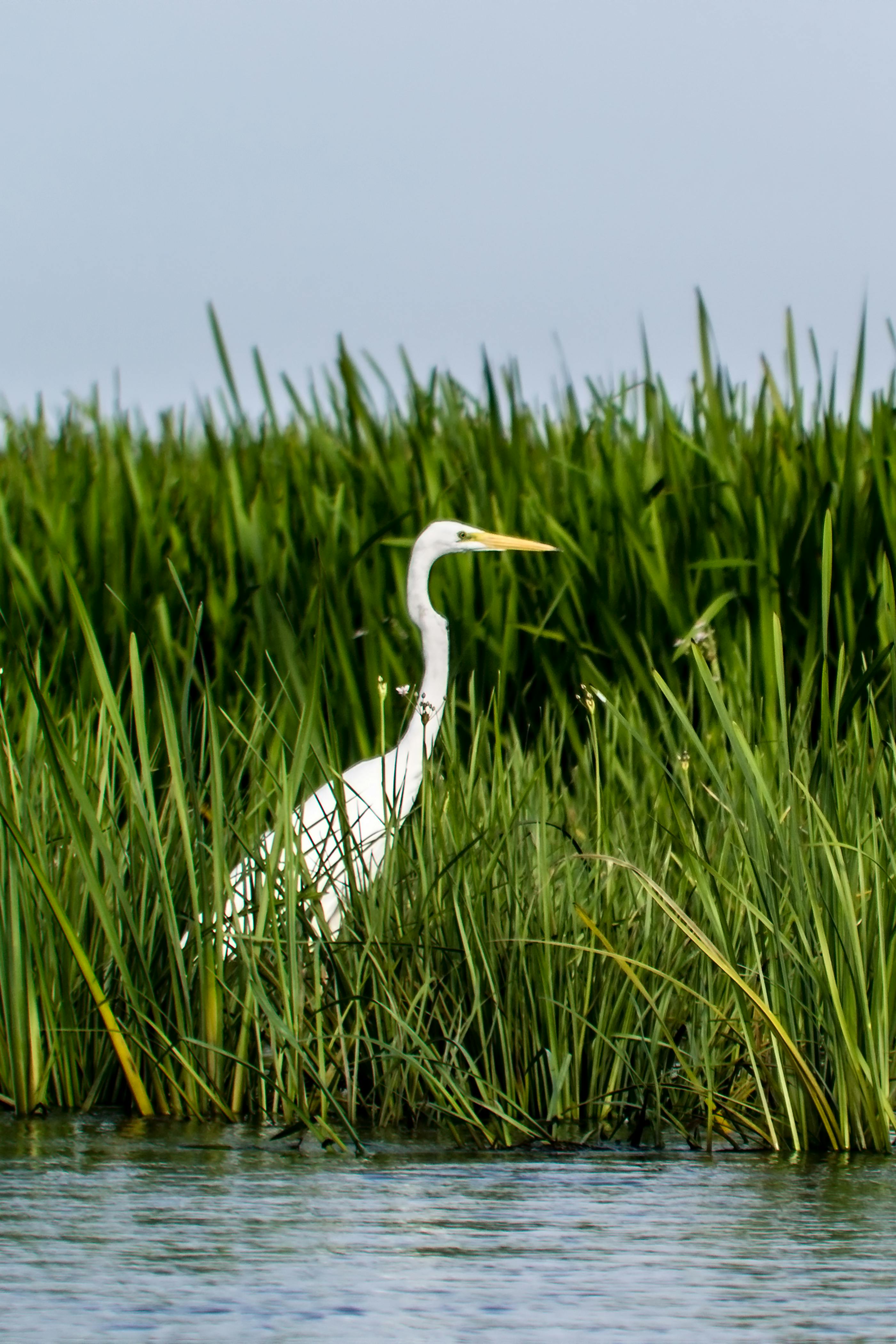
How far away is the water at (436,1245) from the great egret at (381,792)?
2.03 ft

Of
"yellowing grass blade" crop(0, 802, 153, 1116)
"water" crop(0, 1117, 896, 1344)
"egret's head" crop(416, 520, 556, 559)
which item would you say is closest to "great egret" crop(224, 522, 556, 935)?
"egret's head" crop(416, 520, 556, 559)

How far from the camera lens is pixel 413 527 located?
6680 millimetres

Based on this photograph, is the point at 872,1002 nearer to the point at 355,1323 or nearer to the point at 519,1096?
the point at 519,1096

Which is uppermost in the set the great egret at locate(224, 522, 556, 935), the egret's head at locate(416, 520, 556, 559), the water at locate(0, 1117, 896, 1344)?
the egret's head at locate(416, 520, 556, 559)

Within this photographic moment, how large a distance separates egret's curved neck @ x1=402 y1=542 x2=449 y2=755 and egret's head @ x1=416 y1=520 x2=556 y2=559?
0.07ft

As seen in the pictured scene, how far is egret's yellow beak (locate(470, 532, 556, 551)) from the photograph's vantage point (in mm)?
5797

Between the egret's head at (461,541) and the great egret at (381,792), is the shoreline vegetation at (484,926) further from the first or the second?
the egret's head at (461,541)

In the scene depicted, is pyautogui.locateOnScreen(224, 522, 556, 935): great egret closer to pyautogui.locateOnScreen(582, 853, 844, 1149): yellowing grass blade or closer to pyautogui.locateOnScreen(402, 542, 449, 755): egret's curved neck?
pyautogui.locateOnScreen(402, 542, 449, 755): egret's curved neck

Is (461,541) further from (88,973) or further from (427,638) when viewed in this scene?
(88,973)

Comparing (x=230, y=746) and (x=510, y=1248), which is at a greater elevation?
(x=230, y=746)

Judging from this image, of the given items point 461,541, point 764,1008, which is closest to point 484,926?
point 764,1008

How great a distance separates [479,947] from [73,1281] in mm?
1187

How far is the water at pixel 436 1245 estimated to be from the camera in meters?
1.93

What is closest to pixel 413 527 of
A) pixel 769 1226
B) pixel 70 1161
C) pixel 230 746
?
pixel 230 746
